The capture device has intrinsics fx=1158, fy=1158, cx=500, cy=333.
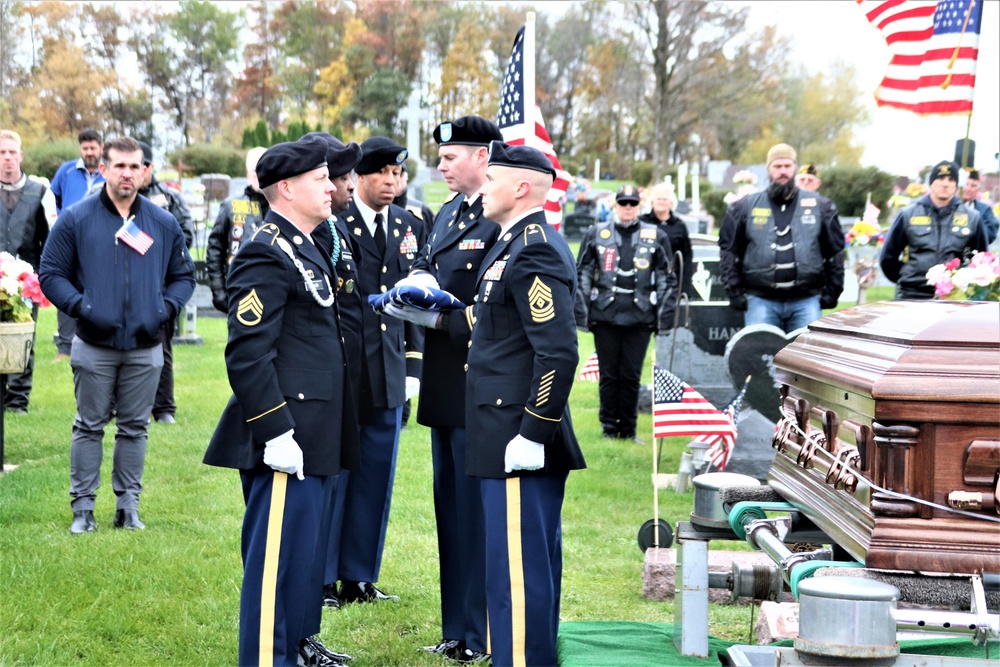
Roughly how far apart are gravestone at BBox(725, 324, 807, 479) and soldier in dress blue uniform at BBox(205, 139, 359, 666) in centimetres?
471

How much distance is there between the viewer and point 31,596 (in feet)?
17.2

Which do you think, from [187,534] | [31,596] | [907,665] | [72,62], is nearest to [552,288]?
[907,665]

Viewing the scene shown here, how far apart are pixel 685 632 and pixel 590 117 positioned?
61.0 metres

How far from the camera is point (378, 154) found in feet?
17.7

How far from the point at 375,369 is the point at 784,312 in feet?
13.9

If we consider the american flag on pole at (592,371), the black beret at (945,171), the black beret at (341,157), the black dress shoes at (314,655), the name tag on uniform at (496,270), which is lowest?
the black dress shoes at (314,655)

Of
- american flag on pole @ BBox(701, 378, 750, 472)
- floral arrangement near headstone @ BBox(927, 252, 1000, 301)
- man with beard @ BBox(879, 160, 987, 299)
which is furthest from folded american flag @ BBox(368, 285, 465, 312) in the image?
man with beard @ BBox(879, 160, 987, 299)

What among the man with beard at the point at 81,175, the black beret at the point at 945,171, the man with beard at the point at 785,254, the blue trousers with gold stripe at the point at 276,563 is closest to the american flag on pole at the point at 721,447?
the man with beard at the point at 785,254

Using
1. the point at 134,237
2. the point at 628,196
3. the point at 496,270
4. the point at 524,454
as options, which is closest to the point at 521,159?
the point at 496,270

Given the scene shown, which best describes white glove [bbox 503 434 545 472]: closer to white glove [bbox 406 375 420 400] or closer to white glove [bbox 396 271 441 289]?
white glove [bbox 396 271 441 289]

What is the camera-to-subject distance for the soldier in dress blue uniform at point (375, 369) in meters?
5.45

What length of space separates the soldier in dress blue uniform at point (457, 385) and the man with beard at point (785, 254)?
4.26m

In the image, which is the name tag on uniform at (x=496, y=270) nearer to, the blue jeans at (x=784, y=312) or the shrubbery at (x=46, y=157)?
the blue jeans at (x=784, y=312)

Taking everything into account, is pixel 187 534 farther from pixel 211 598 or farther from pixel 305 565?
pixel 305 565
